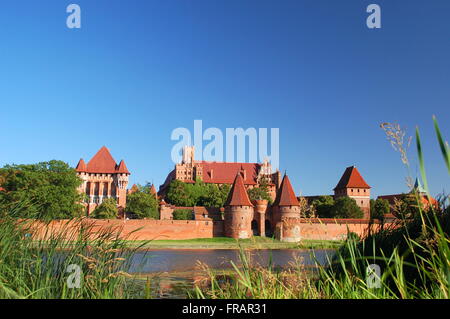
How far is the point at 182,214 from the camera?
5122 cm

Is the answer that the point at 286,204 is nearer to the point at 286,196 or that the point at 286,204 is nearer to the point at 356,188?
the point at 286,196

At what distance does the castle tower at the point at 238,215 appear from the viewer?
45188mm

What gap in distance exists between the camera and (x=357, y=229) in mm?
47312

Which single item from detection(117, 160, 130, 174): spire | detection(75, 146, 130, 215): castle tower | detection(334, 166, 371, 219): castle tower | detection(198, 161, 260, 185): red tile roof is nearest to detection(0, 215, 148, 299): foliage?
detection(334, 166, 371, 219): castle tower

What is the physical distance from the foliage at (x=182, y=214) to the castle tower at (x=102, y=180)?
1719 cm

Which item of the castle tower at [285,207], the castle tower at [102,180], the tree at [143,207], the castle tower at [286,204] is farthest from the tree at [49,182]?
the castle tower at [102,180]

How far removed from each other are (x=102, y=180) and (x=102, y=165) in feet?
8.78

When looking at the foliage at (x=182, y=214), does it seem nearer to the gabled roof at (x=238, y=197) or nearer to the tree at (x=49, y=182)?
the gabled roof at (x=238, y=197)

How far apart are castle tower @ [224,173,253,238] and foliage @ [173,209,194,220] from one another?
21.3 feet

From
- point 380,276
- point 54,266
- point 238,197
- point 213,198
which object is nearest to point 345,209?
point 238,197

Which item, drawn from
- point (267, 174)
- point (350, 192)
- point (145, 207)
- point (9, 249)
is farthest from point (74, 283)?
point (267, 174)

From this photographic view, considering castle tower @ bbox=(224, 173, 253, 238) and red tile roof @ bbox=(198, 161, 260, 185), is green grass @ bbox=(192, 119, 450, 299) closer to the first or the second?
castle tower @ bbox=(224, 173, 253, 238)
